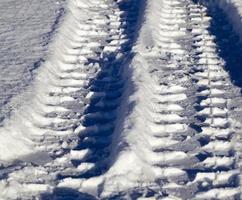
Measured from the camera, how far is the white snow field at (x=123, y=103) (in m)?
3.15

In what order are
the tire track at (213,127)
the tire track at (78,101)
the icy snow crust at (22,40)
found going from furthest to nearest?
the icy snow crust at (22,40), the tire track at (78,101), the tire track at (213,127)

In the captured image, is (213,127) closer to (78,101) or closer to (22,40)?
(78,101)

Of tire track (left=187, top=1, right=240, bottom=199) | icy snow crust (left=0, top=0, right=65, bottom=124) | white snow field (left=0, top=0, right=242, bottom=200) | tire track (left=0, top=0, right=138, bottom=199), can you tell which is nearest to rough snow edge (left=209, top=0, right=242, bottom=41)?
white snow field (left=0, top=0, right=242, bottom=200)

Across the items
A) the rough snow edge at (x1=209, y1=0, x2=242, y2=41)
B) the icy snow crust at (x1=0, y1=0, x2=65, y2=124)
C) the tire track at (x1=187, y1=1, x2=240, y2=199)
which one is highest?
the rough snow edge at (x1=209, y1=0, x2=242, y2=41)

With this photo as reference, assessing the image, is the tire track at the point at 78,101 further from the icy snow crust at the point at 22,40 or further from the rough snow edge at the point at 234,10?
the rough snow edge at the point at 234,10

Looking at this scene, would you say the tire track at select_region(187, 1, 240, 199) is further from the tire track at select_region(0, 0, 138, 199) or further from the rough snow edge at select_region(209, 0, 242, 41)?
the tire track at select_region(0, 0, 138, 199)

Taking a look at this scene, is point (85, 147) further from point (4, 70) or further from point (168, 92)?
point (4, 70)

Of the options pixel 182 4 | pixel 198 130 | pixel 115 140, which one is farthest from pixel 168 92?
pixel 182 4

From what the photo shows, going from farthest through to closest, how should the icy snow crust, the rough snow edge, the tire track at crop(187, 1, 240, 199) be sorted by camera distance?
the rough snow edge
the icy snow crust
the tire track at crop(187, 1, 240, 199)

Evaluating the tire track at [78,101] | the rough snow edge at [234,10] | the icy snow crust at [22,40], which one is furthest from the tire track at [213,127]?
the icy snow crust at [22,40]

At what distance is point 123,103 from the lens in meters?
3.86

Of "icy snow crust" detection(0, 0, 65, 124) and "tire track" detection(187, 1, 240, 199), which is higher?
"icy snow crust" detection(0, 0, 65, 124)

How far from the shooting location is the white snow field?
3146 mm

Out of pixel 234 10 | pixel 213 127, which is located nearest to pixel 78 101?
pixel 213 127
